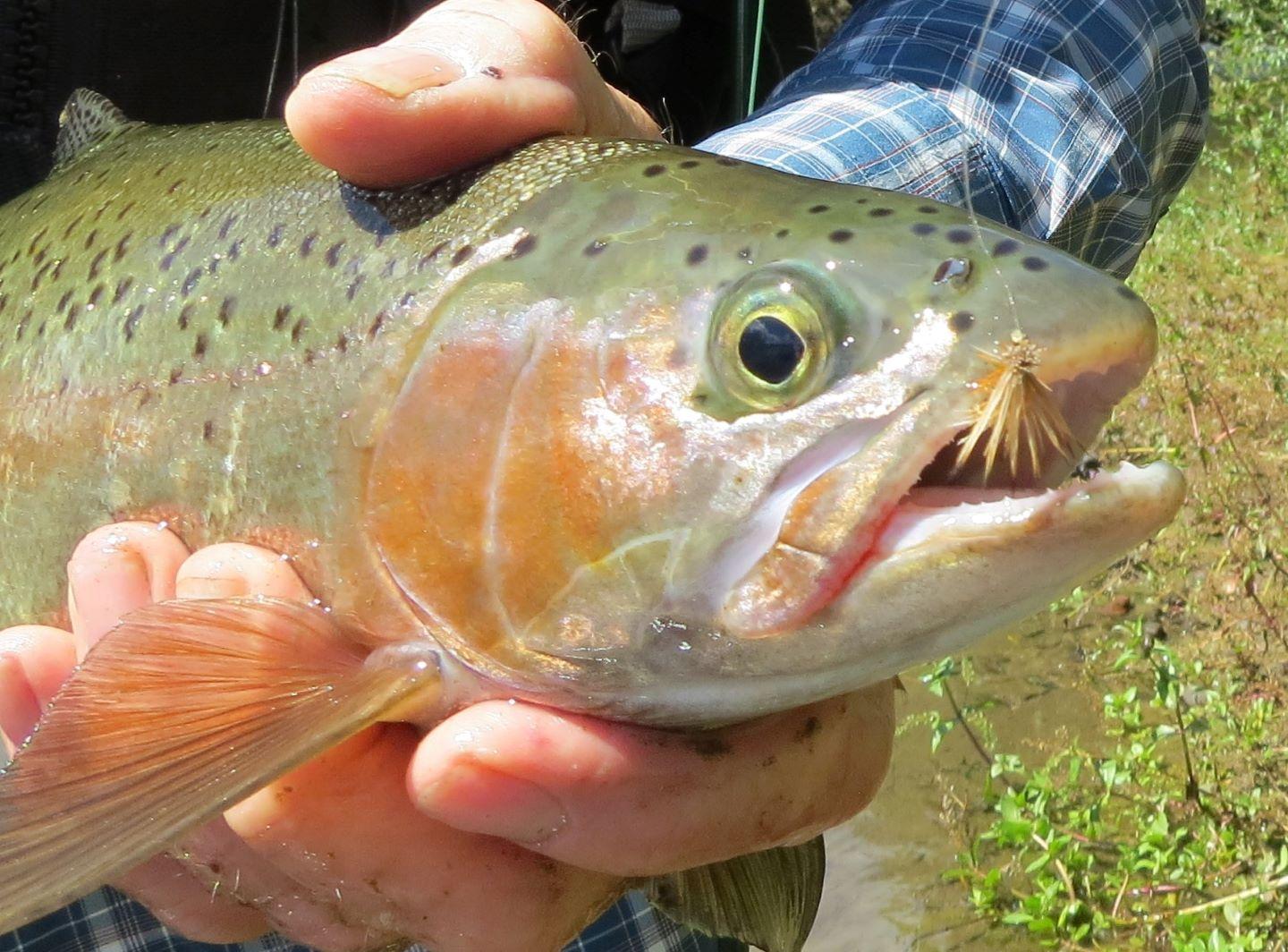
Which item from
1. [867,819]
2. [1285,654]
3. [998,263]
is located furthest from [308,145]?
[1285,654]

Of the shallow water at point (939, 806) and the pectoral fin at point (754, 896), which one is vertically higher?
the pectoral fin at point (754, 896)

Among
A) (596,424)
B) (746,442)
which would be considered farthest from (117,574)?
(746,442)

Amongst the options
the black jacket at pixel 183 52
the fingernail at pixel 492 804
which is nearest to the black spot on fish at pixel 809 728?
the fingernail at pixel 492 804

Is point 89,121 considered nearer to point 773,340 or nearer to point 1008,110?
point 773,340

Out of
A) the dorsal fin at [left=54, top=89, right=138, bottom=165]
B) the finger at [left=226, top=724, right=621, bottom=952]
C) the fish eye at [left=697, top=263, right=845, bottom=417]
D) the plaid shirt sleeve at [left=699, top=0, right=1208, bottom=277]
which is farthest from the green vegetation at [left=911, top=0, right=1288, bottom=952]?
the dorsal fin at [left=54, top=89, right=138, bottom=165]

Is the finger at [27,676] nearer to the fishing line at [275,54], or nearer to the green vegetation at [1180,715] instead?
the fishing line at [275,54]

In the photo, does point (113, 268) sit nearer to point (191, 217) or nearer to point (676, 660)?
point (191, 217)

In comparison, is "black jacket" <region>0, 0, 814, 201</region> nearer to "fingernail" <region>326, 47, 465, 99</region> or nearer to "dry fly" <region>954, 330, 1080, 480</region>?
"fingernail" <region>326, 47, 465, 99</region>
